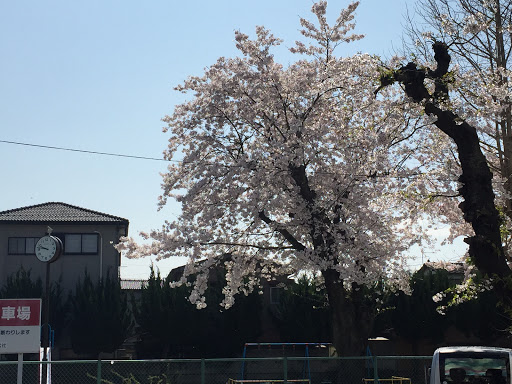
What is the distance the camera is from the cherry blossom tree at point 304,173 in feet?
68.4

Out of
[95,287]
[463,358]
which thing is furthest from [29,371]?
[463,358]

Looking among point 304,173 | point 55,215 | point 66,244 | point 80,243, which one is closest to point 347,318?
point 304,173

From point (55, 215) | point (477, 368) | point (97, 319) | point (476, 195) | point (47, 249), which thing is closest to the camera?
point (477, 368)

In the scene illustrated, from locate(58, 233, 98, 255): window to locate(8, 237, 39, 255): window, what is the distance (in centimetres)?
177

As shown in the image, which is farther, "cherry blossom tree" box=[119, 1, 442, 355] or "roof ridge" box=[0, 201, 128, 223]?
"roof ridge" box=[0, 201, 128, 223]

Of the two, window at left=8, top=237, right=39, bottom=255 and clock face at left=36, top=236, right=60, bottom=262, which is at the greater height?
window at left=8, top=237, right=39, bottom=255

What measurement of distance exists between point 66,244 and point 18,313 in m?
26.1

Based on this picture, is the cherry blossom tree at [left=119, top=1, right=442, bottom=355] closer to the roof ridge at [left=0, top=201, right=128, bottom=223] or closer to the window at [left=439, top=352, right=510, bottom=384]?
the window at [left=439, top=352, right=510, bottom=384]

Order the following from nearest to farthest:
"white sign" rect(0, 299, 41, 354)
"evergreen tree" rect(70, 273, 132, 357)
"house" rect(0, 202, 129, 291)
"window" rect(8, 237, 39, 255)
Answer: "white sign" rect(0, 299, 41, 354)
"evergreen tree" rect(70, 273, 132, 357)
"house" rect(0, 202, 129, 291)
"window" rect(8, 237, 39, 255)

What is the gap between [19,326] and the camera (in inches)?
580

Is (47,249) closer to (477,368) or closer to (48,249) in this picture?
(48,249)

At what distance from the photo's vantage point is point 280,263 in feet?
78.3

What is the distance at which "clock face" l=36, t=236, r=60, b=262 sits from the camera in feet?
77.4

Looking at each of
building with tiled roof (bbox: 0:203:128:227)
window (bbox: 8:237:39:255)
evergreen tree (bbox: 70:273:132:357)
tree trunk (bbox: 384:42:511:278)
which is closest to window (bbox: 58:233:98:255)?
building with tiled roof (bbox: 0:203:128:227)
